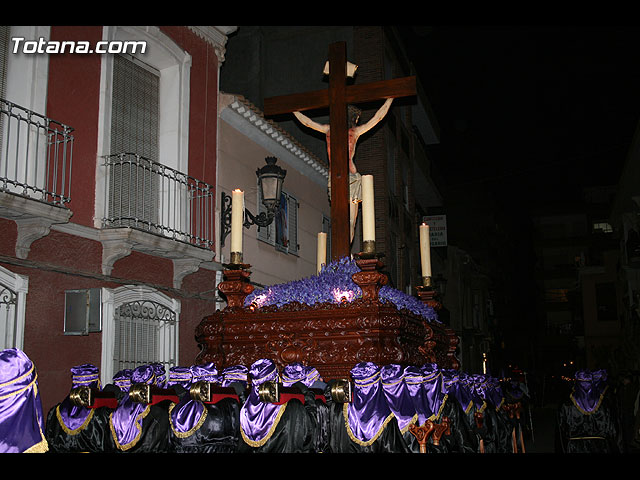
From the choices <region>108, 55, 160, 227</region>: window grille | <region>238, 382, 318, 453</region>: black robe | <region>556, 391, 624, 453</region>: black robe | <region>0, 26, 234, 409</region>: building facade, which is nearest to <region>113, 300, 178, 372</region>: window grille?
<region>0, 26, 234, 409</region>: building facade

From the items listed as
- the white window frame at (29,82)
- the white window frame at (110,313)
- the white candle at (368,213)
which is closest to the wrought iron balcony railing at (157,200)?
the white window frame at (110,313)

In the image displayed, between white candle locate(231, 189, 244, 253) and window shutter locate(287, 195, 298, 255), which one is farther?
window shutter locate(287, 195, 298, 255)

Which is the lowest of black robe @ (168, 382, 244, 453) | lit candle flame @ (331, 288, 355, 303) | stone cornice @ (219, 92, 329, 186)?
black robe @ (168, 382, 244, 453)

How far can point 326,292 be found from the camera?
5.95 m

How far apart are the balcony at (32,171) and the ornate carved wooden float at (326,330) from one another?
2870 mm

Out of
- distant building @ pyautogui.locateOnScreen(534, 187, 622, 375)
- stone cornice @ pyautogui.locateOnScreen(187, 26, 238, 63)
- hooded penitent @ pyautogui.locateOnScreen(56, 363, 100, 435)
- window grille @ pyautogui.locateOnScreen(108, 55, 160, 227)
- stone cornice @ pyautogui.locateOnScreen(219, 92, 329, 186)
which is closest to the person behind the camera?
hooded penitent @ pyautogui.locateOnScreen(56, 363, 100, 435)

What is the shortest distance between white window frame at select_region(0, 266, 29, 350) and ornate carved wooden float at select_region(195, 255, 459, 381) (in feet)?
9.60

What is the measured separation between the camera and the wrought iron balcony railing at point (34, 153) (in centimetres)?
820

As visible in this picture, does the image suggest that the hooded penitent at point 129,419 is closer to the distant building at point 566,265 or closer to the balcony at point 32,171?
the balcony at point 32,171

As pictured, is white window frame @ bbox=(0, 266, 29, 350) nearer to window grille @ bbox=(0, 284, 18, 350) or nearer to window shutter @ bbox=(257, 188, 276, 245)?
window grille @ bbox=(0, 284, 18, 350)

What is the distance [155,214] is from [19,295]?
3.20 metres

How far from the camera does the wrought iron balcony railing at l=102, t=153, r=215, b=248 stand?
9727mm

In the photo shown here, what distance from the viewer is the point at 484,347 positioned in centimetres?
4584

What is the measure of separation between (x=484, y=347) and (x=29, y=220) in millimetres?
41258
